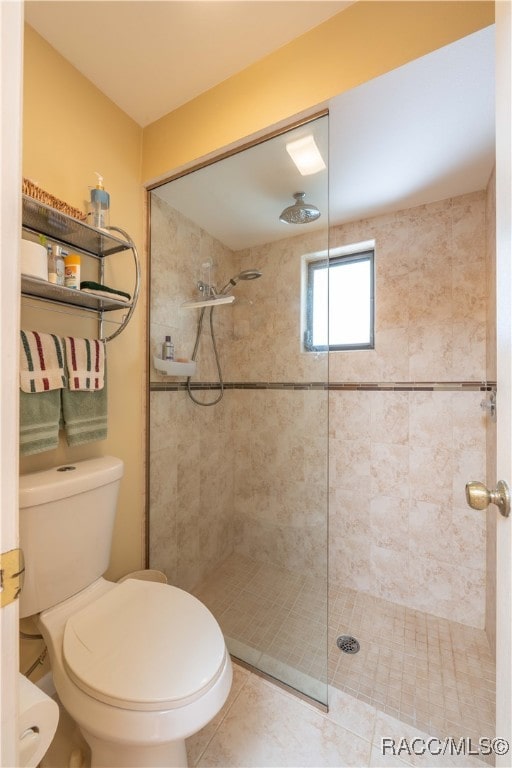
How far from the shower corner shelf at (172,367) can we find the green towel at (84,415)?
0.34 metres

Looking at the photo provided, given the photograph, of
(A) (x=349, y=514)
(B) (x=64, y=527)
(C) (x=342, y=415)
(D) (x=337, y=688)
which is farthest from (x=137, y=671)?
(C) (x=342, y=415)

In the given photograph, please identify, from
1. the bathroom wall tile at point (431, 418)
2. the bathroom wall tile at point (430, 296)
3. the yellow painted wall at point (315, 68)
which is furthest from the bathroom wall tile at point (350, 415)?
the yellow painted wall at point (315, 68)

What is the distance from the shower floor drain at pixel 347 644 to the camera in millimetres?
1375

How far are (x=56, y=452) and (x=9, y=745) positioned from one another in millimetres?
892

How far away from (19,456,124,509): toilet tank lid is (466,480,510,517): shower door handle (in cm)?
107

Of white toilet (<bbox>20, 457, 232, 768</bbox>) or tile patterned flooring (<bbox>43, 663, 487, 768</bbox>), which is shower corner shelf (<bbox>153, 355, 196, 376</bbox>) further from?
tile patterned flooring (<bbox>43, 663, 487, 768</bbox>)

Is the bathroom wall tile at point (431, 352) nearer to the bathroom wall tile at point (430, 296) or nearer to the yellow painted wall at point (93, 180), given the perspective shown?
the bathroom wall tile at point (430, 296)

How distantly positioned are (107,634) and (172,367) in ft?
3.44

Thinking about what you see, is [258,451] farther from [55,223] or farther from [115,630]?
[55,223]

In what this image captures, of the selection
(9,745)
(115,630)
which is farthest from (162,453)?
(9,745)

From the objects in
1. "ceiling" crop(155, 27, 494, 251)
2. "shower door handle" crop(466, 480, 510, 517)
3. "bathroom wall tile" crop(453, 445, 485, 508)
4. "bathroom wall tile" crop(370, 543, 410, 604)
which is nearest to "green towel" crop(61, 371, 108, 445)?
"ceiling" crop(155, 27, 494, 251)

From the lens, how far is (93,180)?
1288mm

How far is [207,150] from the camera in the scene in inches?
51.0

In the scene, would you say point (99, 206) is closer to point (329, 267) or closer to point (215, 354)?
point (215, 354)
